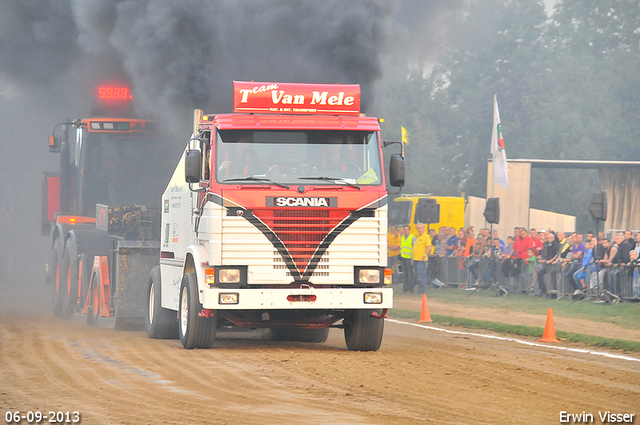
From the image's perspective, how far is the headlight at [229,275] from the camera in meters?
10.9

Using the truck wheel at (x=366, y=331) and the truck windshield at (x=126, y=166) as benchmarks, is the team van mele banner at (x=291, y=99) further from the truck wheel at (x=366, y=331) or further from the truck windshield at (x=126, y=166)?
the truck windshield at (x=126, y=166)

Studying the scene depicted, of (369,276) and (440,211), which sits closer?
(369,276)

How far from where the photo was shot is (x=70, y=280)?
17.3 meters

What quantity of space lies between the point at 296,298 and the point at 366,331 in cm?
119

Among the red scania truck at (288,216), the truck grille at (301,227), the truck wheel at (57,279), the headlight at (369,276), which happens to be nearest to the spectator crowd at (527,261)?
the truck wheel at (57,279)

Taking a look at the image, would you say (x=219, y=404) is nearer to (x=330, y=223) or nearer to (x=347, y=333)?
(x=330, y=223)

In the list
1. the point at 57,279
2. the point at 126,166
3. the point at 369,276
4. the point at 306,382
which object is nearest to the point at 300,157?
the point at 369,276

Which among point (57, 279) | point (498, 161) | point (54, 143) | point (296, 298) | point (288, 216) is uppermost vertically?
point (498, 161)

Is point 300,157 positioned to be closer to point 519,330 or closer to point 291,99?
point 291,99

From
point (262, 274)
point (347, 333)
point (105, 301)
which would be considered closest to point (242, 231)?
point (262, 274)

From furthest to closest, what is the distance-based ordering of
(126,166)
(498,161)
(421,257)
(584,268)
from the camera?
(498,161) → (421,257) → (584,268) → (126,166)

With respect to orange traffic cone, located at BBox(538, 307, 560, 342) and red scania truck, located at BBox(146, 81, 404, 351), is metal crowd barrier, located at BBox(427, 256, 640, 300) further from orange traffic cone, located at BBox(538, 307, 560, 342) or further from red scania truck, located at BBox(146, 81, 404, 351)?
red scania truck, located at BBox(146, 81, 404, 351)

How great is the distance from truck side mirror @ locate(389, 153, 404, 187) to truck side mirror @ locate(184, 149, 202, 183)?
2.29 m

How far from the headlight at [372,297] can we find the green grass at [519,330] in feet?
13.2
